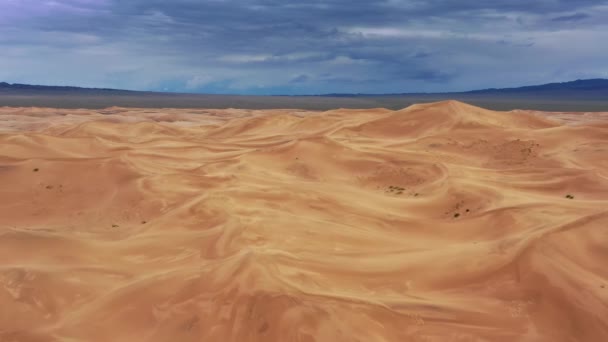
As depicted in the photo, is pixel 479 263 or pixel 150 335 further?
pixel 479 263

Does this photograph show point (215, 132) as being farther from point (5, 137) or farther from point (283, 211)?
point (283, 211)

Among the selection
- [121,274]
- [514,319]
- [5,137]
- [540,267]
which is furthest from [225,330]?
[5,137]

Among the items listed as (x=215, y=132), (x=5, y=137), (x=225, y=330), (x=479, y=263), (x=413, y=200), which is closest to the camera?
(x=225, y=330)

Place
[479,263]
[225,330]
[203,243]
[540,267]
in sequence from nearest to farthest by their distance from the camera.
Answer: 1. [225,330]
2. [540,267]
3. [479,263]
4. [203,243]

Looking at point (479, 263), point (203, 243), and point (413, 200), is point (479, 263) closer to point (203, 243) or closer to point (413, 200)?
point (203, 243)

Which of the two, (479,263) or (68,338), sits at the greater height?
(479,263)

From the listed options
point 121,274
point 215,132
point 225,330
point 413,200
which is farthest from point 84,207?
point 215,132
